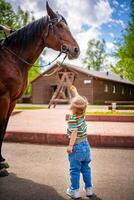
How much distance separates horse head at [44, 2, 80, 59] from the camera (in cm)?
418

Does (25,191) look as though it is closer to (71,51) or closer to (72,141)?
(72,141)

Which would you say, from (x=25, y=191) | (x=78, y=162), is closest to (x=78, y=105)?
(x=78, y=162)

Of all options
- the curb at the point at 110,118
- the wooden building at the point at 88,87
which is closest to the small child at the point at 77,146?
the curb at the point at 110,118

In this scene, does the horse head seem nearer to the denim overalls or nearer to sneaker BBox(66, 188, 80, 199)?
the denim overalls

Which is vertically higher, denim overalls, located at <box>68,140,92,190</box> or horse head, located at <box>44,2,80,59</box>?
horse head, located at <box>44,2,80,59</box>

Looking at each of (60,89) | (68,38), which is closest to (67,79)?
(60,89)

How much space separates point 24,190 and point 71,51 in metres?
2.25

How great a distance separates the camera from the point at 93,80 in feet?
123

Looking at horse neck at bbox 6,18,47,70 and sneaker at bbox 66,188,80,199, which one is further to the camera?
horse neck at bbox 6,18,47,70

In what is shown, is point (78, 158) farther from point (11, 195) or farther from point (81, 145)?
point (11, 195)

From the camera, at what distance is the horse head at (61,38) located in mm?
4180

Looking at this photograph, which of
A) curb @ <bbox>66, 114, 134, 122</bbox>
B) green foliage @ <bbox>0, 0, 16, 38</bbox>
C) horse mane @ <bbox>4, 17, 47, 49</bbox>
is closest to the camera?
horse mane @ <bbox>4, 17, 47, 49</bbox>

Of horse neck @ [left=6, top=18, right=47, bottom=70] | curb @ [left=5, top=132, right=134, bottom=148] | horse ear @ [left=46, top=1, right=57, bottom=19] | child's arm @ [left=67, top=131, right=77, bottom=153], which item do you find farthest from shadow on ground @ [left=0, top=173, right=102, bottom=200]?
curb @ [left=5, top=132, right=134, bottom=148]

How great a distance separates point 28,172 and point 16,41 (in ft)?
6.95
